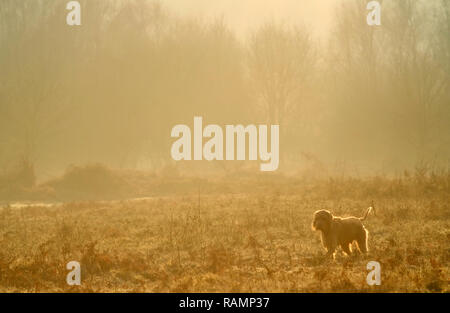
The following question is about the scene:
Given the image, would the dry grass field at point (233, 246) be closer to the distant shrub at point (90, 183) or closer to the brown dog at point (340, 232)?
the brown dog at point (340, 232)

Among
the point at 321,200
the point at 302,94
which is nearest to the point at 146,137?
the point at 302,94

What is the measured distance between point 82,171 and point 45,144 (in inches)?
531

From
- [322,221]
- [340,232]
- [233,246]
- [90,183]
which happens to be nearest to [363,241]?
[340,232]

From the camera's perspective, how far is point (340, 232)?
28.8 feet

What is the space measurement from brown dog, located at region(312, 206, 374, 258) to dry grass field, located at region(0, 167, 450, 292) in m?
0.24

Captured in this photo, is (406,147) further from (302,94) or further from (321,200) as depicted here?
(321,200)

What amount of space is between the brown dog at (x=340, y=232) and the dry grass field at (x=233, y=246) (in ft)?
0.78

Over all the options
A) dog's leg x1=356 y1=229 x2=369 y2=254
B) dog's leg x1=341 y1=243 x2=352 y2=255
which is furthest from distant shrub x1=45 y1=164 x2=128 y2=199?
dog's leg x1=356 y1=229 x2=369 y2=254

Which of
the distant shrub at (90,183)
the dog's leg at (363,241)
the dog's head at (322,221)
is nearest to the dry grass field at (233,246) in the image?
the dog's leg at (363,241)

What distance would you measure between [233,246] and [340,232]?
228 cm

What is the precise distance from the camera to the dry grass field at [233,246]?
7414mm

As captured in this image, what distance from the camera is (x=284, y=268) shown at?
837 centimetres

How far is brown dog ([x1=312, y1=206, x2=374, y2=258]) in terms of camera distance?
8672 mm

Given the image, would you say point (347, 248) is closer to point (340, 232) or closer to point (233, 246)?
point (340, 232)
